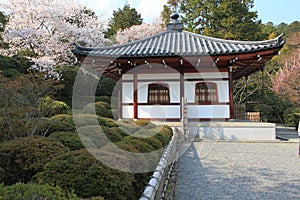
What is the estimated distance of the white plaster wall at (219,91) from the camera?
10.9 metres

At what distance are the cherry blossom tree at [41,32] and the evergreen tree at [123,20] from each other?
1149cm

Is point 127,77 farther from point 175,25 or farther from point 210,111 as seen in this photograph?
point 175,25

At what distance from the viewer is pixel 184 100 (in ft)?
33.0

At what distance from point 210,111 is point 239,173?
18.6 feet

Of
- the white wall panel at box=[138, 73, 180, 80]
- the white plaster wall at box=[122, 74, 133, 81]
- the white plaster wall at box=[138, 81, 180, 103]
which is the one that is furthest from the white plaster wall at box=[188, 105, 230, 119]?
the white plaster wall at box=[122, 74, 133, 81]

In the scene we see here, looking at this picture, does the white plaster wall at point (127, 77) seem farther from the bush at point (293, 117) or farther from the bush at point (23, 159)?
the bush at point (293, 117)

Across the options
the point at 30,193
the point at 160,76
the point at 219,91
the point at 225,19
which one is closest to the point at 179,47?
the point at 160,76

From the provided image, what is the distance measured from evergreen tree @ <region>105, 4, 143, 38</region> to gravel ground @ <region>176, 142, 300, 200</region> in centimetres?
2406

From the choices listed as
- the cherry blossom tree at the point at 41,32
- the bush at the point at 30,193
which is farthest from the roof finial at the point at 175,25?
the bush at the point at 30,193

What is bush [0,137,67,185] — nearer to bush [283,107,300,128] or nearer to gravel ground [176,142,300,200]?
gravel ground [176,142,300,200]

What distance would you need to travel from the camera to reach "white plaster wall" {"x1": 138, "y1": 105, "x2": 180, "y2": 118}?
1089 centimetres

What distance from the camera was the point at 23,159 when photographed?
3.38 metres

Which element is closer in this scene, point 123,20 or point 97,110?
point 97,110

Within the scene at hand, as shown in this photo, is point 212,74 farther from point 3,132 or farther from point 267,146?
point 3,132
